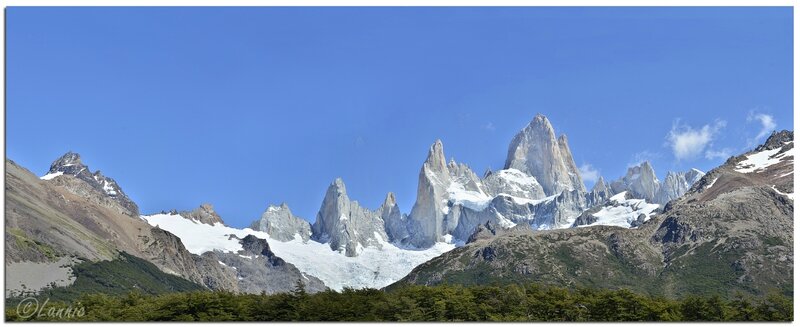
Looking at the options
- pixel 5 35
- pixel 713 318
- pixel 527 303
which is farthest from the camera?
pixel 527 303

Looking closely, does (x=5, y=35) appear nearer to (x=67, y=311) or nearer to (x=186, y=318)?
(x=67, y=311)

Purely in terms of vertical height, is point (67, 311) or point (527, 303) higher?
point (527, 303)

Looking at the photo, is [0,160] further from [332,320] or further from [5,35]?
[332,320]

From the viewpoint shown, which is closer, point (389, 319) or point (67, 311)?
point (67, 311)

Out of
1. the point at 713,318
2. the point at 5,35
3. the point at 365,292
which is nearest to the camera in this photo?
the point at 5,35

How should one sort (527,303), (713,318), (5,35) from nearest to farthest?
(5,35) → (713,318) → (527,303)

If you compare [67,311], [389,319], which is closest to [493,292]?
[389,319]

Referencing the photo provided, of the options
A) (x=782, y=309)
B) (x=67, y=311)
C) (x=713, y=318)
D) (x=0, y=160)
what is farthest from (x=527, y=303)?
(x=0, y=160)
